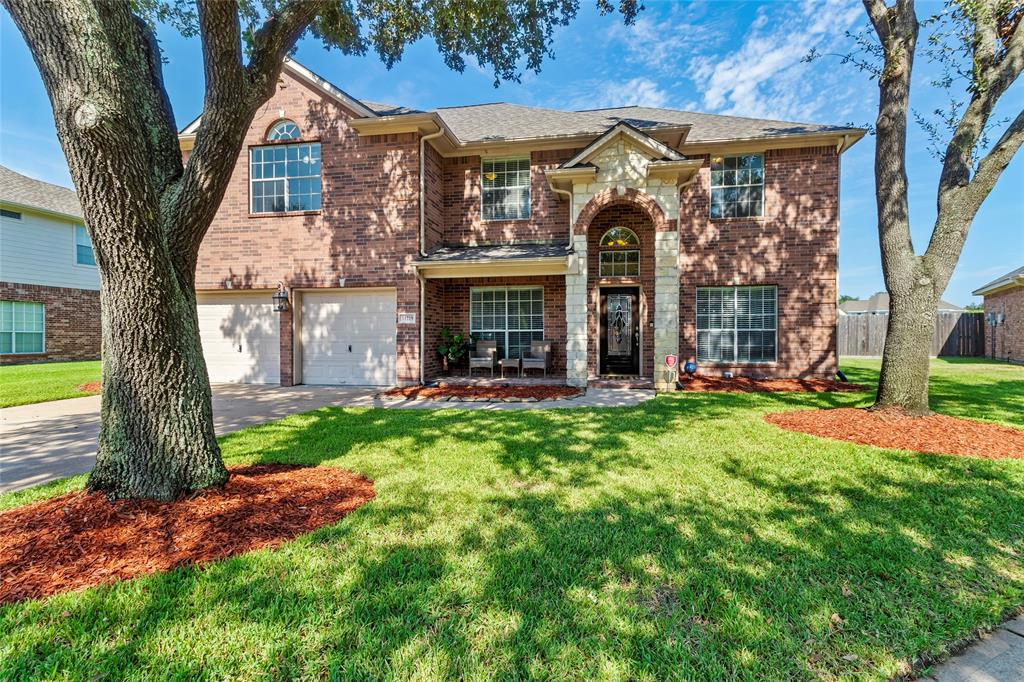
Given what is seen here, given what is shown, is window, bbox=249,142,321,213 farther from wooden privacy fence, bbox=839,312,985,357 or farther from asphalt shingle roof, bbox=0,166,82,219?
wooden privacy fence, bbox=839,312,985,357

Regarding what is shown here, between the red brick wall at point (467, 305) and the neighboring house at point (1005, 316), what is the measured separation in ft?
58.2

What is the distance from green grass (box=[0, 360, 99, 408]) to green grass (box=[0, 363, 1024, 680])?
7240 millimetres

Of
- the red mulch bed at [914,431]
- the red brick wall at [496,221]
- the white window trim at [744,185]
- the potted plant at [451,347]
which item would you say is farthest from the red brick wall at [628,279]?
the red mulch bed at [914,431]

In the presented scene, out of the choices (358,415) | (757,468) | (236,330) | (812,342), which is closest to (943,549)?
(757,468)

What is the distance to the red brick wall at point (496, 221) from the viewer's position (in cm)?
1193

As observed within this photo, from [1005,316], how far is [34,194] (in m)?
39.1

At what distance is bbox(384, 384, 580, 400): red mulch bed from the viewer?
30.4ft

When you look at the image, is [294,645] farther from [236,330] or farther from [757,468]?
[236,330]

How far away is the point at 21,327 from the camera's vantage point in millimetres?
16031

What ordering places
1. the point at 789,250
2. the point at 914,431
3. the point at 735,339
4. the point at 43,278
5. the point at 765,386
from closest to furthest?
the point at 914,431 → the point at 765,386 → the point at 789,250 → the point at 735,339 → the point at 43,278

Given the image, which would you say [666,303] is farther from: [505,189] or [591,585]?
[591,585]

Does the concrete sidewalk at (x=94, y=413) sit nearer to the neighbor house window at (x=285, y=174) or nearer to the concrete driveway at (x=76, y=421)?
the concrete driveway at (x=76, y=421)

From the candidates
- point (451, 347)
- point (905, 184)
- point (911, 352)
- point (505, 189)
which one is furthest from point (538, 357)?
point (905, 184)

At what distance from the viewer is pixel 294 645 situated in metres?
2.13
